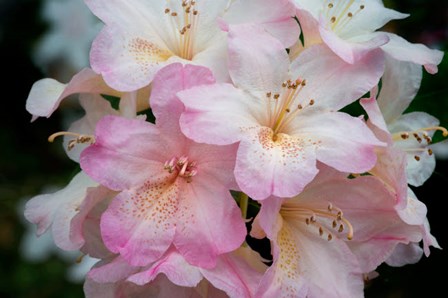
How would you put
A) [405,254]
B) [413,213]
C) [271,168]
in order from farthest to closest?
[405,254] < [413,213] < [271,168]

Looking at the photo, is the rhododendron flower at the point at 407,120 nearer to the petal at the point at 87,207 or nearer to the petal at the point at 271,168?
the petal at the point at 271,168

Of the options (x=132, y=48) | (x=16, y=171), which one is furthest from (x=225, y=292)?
(x=16, y=171)

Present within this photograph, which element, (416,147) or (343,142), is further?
(416,147)

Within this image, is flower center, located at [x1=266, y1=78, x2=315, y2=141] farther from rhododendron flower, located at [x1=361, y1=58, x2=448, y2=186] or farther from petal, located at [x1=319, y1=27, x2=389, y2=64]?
rhododendron flower, located at [x1=361, y1=58, x2=448, y2=186]

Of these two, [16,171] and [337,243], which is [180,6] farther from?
[16,171]

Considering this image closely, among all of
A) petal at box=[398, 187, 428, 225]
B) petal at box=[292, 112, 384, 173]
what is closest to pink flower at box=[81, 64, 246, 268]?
petal at box=[292, 112, 384, 173]

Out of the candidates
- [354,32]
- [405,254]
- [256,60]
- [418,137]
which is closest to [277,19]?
[256,60]

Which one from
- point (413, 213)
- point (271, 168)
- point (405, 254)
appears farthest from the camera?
point (405, 254)

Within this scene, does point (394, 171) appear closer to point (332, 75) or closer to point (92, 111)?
point (332, 75)
